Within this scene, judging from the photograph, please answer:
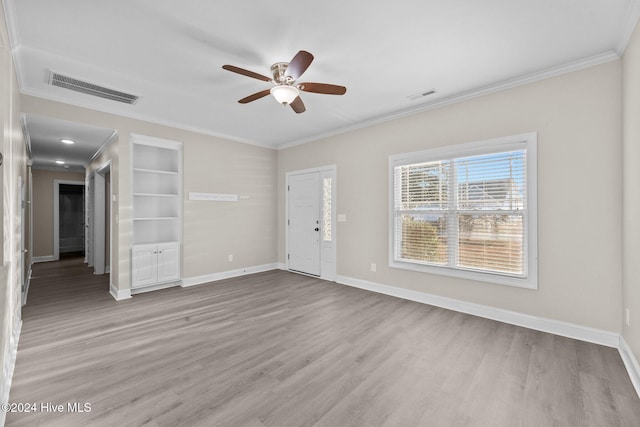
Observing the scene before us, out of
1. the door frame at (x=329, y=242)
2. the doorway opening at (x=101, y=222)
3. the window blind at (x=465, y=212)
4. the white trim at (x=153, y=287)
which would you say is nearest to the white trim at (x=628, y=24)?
the window blind at (x=465, y=212)

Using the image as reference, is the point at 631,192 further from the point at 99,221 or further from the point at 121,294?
the point at 99,221

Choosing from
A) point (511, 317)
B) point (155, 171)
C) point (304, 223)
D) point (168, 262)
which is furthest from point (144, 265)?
point (511, 317)

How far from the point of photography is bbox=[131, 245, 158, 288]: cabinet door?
4336 millimetres

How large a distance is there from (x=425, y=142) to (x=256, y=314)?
3.23m

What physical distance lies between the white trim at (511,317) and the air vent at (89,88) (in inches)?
172

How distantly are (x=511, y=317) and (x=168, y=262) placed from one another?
4947mm

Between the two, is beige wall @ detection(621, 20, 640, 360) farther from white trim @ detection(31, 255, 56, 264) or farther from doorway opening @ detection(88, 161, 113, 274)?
white trim @ detection(31, 255, 56, 264)

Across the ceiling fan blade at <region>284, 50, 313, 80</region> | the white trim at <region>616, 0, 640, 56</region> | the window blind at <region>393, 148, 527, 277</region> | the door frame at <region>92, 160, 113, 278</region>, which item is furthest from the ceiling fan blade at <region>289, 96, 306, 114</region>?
the door frame at <region>92, 160, 113, 278</region>

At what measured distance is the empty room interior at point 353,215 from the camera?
205 cm

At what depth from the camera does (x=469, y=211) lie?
355 cm

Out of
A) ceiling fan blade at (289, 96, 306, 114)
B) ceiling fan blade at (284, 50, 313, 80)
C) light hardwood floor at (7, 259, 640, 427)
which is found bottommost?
light hardwood floor at (7, 259, 640, 427)

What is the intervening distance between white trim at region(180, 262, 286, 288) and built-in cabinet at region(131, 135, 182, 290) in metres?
0.21

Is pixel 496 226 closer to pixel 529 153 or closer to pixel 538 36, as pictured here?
pixel 529 153

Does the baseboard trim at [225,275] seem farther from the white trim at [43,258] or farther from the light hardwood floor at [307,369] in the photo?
the white trim at [43,258]
